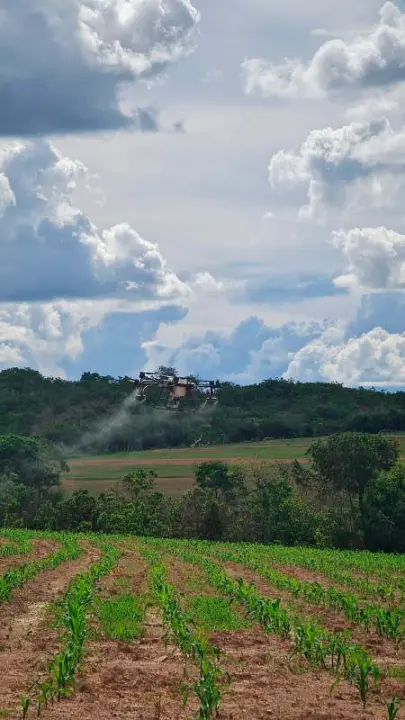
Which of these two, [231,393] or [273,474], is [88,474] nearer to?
[273,474]

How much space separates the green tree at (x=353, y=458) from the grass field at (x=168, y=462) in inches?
610

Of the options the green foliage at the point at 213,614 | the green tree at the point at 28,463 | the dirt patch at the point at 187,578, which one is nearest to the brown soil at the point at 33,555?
the dirt patch at the point at 187,578

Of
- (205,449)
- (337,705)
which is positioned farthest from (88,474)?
(337,705)

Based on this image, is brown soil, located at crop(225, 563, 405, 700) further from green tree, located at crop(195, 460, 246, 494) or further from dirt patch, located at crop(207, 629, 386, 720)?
green tree, located at crop(195, 460, 246, 494)

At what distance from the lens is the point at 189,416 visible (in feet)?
393

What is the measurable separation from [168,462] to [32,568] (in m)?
72.0

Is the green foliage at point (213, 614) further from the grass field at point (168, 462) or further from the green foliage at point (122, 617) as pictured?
the grass field at point (168, 462)

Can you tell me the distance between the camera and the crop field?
14773 mm

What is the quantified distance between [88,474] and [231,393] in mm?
38749

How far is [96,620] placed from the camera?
2373cm

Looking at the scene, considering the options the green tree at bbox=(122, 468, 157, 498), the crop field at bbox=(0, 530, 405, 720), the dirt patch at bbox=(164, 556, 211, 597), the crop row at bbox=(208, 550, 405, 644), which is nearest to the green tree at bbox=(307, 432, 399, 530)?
the green tree at bbox=(122, 468, 157, 498)

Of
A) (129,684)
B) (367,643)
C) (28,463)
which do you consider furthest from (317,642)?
(28,463)

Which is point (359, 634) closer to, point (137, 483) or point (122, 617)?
point (122, 617)

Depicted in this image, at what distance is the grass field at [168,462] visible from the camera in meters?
101
